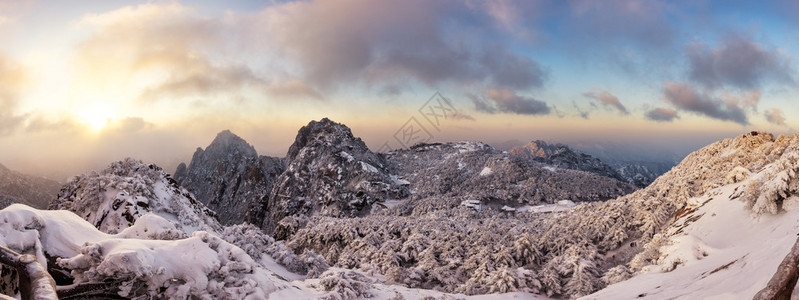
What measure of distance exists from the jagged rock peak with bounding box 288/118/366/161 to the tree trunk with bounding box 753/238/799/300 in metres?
117

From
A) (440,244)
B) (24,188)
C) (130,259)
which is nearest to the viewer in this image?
(130,259)

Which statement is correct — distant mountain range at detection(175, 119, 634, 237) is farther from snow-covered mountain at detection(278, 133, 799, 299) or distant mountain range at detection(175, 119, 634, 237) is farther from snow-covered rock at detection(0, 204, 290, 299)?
snow-covered rock at detection(0, 204, 290, 299)

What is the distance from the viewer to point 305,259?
28000mm

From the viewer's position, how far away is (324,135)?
4904 inches

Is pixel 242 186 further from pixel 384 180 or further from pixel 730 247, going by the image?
pixel 730 247

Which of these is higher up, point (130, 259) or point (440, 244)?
point (130, 259)

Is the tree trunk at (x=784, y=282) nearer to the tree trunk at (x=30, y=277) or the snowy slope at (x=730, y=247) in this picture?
the snowy slope at (x=730, y=247)

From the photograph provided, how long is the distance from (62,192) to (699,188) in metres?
48.8

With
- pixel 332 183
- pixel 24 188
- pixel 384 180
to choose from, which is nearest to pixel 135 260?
pixel 384 180

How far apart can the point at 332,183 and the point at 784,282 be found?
331 feet

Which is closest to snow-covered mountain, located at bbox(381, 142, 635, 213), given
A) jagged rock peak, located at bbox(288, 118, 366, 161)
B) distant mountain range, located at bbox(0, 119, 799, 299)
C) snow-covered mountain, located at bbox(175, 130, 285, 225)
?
jagged rock peak, located at bbox(288, 118, 366, 161)

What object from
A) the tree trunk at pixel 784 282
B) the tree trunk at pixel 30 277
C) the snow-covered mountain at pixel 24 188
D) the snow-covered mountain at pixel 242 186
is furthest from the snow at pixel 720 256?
the snow-covered mountain at pixel 24 188

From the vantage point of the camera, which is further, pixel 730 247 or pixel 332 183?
pixel 332 183

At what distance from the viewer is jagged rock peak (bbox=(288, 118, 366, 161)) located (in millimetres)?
122625
